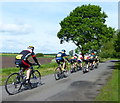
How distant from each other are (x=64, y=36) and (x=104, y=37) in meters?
9.10

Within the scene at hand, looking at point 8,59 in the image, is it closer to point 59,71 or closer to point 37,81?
point 59,71

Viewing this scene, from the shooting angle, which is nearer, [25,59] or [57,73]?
[25,59]

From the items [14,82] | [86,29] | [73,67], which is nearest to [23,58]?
[14,82]

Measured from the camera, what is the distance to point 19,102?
18.9ft

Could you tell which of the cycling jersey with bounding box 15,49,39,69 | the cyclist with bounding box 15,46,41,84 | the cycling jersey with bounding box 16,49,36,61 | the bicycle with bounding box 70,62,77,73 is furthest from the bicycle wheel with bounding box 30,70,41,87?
the bicycle with bounding box 70,62,77,73

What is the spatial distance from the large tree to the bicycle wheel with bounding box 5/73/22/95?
90.2ft

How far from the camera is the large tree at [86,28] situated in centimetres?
3425

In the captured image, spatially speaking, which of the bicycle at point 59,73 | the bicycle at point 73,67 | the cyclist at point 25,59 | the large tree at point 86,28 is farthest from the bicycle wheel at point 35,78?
the large tree at point 86,28

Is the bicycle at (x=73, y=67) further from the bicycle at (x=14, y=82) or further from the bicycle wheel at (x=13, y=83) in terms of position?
the bicycle wheel at (x=13, y=83)

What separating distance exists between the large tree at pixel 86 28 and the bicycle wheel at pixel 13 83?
27.5 meters

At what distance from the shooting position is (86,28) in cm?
3362

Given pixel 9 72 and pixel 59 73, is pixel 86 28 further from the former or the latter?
pixel 59 73

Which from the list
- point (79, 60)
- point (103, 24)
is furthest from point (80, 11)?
point (79, 60)

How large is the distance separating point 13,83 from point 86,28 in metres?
28.2
